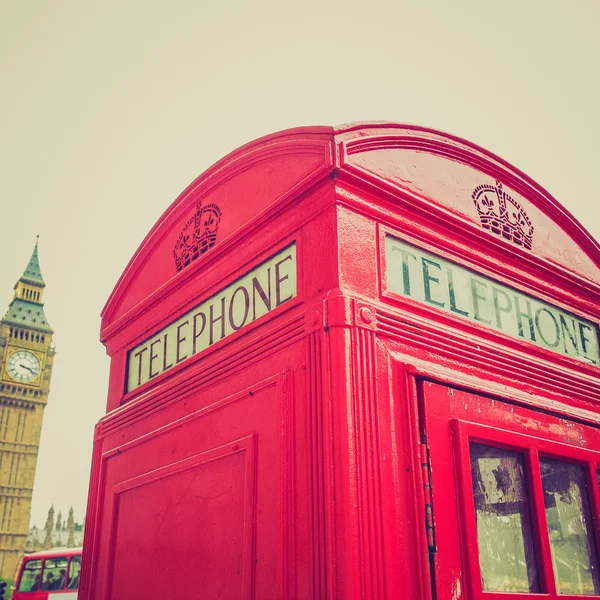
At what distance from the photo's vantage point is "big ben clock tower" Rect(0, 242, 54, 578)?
68812mm

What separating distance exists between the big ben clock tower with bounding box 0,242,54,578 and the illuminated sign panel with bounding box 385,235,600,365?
242ft

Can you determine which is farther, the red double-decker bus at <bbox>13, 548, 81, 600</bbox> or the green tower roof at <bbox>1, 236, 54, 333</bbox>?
the green tower roof at <bbox>1, 236, 54, 333</bbox>

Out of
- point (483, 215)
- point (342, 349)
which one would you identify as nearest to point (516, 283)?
point (483, 215)

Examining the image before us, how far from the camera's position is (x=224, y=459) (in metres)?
2.86

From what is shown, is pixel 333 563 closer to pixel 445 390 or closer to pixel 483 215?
pixel 445 390

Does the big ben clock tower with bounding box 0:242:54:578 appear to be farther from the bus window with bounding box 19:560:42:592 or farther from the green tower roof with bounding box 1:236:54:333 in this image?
the bus window with bounding box 19:560:42:592

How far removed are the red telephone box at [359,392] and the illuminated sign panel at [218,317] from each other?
0.01 m

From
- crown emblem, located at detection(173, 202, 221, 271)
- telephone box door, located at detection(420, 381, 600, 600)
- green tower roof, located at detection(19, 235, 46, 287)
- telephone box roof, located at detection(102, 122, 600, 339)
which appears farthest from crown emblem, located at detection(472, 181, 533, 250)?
green tower roof, located at detection(19, 235, 46, 287)

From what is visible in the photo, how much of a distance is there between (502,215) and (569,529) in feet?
5.33

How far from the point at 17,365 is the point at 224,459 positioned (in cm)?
7911

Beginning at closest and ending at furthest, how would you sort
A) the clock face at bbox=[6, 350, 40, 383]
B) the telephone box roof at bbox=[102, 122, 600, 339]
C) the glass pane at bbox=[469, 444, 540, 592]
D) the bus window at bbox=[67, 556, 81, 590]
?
the glass pane at bbox=[469, 444, 540, 592], the telephone box roof at bbox=[102, 122, 600, 339], the bus window at bbox=[67, 556, 81, 590], the clock face at bbox=[6, 350, 40, 383]

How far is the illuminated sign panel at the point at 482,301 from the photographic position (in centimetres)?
289

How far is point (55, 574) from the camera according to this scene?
20.5 meters

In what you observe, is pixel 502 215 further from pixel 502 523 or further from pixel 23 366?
pixel 23 366
